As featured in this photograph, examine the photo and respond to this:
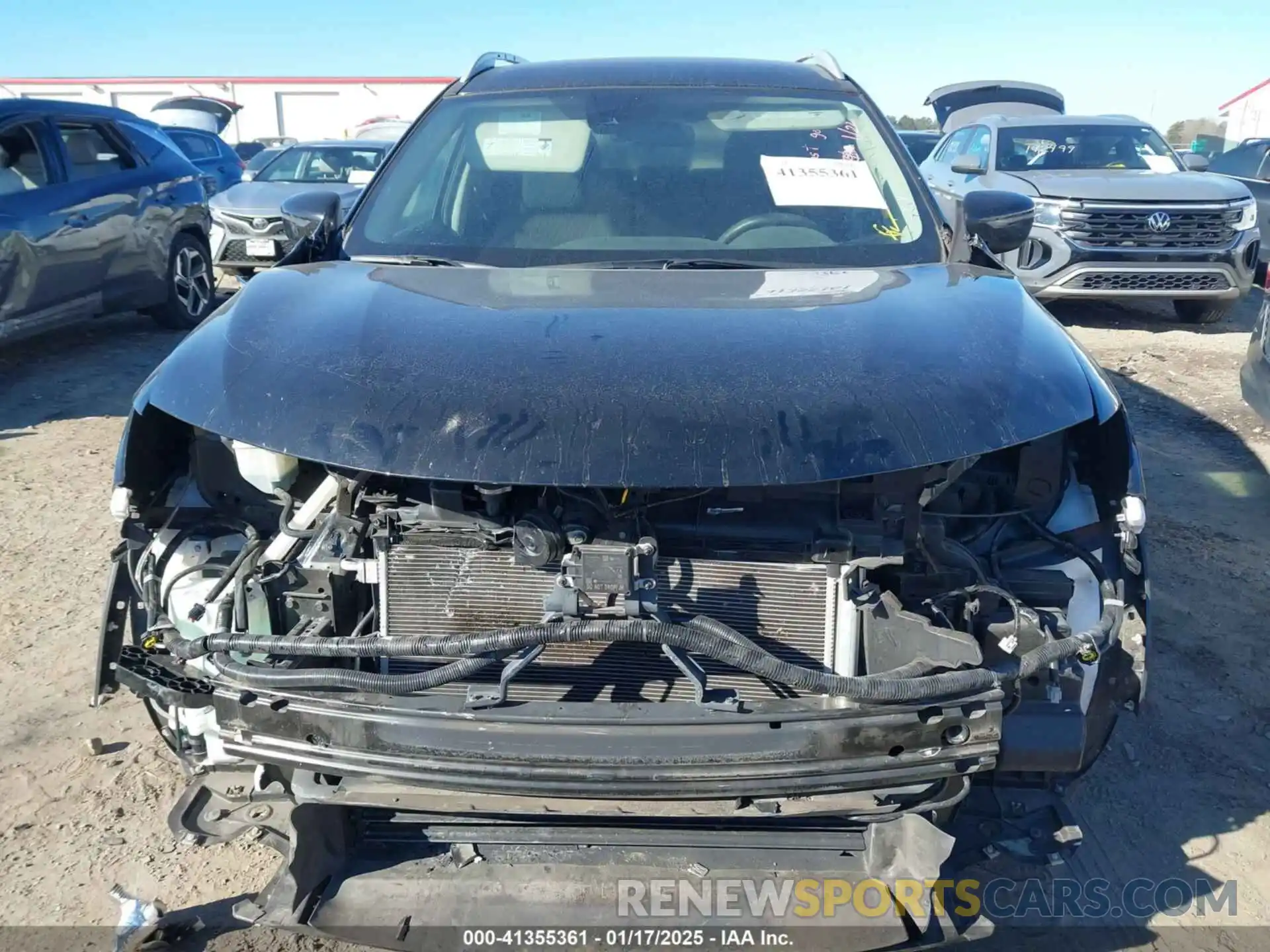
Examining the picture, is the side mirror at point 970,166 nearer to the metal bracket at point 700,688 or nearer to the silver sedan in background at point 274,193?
the silver sedan in background at point 274,193

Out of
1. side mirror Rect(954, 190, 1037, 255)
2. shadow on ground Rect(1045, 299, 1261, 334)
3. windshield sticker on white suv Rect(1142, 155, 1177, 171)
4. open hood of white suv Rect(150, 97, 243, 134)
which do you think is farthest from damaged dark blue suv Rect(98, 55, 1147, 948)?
open hood of white suv Rect(150, 97, 243, 134)

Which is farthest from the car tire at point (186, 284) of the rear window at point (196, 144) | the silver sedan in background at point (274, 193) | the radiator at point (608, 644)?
the radiator at point (608, 644)

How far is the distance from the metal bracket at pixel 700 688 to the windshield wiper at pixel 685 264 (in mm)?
1273

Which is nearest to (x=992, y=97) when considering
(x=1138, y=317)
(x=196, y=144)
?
(x=1138, y=317)

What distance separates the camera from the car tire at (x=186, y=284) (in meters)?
8.16

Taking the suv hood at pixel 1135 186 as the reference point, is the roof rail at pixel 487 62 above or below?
above

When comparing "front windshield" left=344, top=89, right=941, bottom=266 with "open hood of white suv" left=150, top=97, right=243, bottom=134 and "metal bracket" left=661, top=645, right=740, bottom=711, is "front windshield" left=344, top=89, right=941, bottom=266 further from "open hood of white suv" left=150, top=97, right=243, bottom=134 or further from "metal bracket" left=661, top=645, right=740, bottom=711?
"open hood of white suv" left=150, top=97, right=243, bottom=134

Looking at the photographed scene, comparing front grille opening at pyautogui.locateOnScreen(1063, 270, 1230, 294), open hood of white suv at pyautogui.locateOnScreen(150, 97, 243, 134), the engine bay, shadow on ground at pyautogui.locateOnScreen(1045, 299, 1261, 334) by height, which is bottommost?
shadow on ground at pyautogui.locateOnScreen(1045, 299, 1261, 334)

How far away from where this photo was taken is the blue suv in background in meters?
6.54

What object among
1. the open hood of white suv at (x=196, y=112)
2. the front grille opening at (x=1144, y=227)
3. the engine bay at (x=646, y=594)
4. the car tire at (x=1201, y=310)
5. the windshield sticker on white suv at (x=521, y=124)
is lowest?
the car tire at (x=1201, y=310)

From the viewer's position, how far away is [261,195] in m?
9.70

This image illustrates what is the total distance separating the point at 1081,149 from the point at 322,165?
755 centimetres

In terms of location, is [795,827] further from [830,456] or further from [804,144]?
[804,144]

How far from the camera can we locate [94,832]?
2.71m
